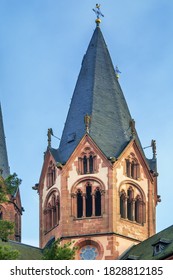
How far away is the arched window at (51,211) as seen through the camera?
71.0m

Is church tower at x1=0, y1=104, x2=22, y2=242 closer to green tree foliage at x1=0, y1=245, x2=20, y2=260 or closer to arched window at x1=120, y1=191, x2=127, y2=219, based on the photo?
arched window at x1=120, y1=191, x2=127, y2=219

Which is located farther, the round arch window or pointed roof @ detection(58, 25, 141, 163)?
pointed roof @ detection(58, 25, 141, 163)

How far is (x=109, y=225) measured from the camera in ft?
224

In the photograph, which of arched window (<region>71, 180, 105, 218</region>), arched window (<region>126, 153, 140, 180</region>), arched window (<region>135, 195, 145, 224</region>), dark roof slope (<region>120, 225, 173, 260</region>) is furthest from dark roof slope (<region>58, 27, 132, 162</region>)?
dark roof slope (<region>120, 225, 173, 260</region>)

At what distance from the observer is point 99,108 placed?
74250 millimetres

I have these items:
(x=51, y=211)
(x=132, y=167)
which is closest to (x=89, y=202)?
(x=51, y=211)

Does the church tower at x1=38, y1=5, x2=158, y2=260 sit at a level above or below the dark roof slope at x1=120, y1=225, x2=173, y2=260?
above

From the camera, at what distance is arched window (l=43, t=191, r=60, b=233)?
71.0m

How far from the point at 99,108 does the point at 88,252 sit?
1184cm

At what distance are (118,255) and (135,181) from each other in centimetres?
649

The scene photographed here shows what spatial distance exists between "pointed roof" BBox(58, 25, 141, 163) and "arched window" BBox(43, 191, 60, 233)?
2.91 m

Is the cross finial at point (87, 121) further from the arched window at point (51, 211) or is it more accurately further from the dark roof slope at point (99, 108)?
the arched window at point (51, 211)
